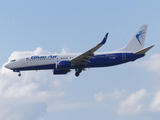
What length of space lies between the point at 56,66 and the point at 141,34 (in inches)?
835

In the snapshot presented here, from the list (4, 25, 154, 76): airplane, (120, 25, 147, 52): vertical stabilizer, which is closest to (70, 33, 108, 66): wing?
(4, 25, 154, 76): airplane

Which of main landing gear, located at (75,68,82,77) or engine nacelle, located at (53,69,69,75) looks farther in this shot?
engine nacelle, located at (53,69,69,75)

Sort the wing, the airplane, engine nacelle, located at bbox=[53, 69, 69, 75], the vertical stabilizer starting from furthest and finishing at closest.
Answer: the vertical stabilizer, engine nacelle, located at bbox=[53, 69, 69, 75], the airplane, the wing

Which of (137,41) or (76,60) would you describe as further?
(137,41)

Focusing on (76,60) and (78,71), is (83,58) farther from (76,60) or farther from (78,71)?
(78,71)

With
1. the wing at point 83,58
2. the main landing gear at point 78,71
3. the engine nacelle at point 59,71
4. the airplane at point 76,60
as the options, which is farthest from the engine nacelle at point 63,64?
the engine nacelle at point 59,71

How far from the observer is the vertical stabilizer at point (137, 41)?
221ft

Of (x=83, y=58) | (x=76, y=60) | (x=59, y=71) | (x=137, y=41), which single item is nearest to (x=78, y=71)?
(x=76, y=60)

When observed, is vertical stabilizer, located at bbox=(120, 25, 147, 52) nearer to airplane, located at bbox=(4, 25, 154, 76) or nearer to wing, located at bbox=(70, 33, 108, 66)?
airplane, located at bbox=(4, 25, 154, 76)

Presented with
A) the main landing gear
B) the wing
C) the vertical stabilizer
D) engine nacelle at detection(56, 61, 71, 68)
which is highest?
the vertical stabilizer

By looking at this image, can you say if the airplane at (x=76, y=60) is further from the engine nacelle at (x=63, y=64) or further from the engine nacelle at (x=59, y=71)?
the engine nacelle at (x=59, y=71)

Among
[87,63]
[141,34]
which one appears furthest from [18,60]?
[141,34]

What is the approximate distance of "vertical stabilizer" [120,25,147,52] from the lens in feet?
221

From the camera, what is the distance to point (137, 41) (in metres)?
69.0
